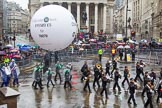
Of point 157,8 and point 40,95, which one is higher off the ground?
point 157,8

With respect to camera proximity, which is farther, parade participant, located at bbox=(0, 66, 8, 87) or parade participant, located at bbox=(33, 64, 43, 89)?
parade participant, located at bbox=(33, 64, 43, 89)

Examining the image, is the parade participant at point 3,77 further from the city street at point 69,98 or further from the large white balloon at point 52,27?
the large white balloon at point 52,27

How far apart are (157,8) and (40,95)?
6234cm

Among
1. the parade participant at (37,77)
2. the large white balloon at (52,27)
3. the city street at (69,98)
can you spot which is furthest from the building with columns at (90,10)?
the city street at (69,98)

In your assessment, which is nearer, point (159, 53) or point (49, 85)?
point (49, 85)

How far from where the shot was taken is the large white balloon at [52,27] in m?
26.4

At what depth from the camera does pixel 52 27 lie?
26312mm

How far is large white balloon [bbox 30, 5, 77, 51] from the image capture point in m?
26.4

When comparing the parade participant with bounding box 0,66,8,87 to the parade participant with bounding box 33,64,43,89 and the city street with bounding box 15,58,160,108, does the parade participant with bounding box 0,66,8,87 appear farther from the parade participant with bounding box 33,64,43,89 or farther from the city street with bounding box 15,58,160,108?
the parade participant with bounding box 33,64,43,89

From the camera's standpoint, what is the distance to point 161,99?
19047 millimetres

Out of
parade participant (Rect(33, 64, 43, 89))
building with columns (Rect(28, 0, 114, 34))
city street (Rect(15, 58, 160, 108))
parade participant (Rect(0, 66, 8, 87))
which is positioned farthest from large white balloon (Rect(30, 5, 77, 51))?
building with columns (Rect(28, 0, 114, 34))

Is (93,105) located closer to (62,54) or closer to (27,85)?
(27,85)

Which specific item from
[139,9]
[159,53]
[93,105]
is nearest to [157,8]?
[159,53]

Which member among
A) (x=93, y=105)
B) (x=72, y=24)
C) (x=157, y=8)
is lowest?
(x=93, y=105)
